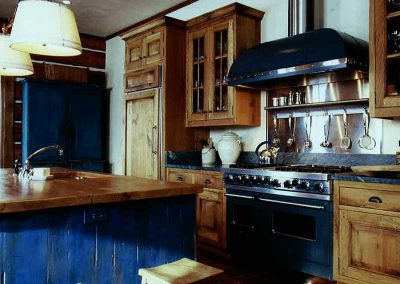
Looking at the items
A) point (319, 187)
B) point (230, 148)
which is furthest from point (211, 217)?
point (319, 187)

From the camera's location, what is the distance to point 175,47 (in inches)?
185

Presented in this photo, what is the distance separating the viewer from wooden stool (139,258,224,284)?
5.49ft

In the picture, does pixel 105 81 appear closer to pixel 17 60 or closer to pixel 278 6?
pixel 278 6

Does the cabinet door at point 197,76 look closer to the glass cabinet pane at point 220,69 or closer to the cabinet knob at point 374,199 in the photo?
the glass cabinet pane at point 220,69

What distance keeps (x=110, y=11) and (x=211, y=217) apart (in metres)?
3.46

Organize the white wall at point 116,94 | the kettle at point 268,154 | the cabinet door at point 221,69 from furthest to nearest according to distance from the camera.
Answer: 1. the white wall at point 116,94
2. the cabinet door at point 221,69
3. the kettle at point 268,154

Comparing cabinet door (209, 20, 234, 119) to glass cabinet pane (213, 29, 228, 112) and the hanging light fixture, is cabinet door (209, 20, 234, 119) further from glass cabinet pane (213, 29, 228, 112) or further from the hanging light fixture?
the hanging light fixture

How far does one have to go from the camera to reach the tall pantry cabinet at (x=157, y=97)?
15.1 feet

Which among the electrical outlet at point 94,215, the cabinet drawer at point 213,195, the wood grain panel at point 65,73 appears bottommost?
the cabinet drawer at point 213,195

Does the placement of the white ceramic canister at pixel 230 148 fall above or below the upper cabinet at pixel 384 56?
below

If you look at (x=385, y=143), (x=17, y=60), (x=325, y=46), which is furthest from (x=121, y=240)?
(x=385, y=143)

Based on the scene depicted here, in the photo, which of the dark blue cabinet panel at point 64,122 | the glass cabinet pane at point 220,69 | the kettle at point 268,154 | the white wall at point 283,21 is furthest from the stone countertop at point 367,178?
the dark blue cabinet panel at point 64,122

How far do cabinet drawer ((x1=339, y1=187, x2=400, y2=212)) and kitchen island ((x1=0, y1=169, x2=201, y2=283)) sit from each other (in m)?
1.26

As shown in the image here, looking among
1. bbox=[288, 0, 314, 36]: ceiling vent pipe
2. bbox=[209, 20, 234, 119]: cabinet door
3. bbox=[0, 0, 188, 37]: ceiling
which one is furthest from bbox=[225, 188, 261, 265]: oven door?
bbox=[0, 0, 188, 37]: ceiling
